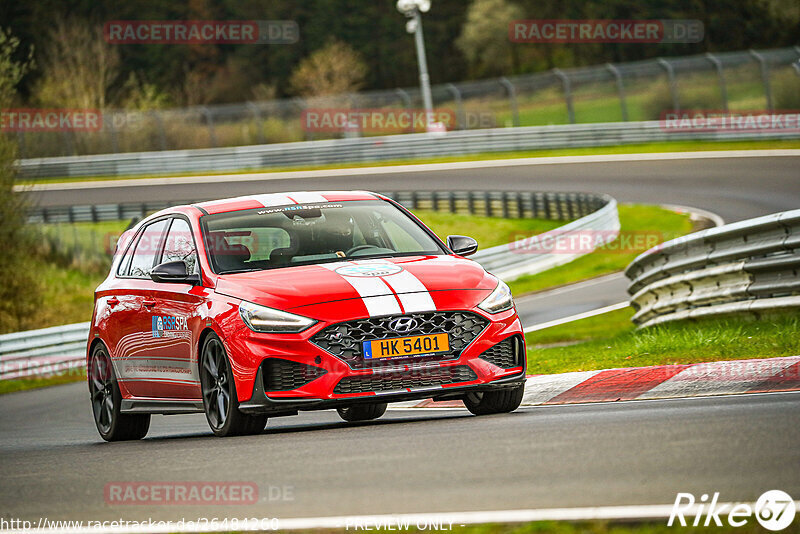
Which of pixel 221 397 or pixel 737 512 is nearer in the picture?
pixel 737 512

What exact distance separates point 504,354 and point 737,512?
4270 mm

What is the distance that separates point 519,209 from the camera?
123ft

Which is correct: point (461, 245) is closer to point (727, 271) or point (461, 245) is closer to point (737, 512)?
point (727, 271)

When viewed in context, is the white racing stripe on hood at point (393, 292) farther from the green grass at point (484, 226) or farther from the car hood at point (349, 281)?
the green grass at point (484, 226)

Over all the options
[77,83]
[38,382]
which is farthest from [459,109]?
[38,382]

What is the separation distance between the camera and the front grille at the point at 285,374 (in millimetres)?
8297

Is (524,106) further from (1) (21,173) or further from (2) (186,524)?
(2) (186,524)

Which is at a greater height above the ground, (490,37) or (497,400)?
(490,37)

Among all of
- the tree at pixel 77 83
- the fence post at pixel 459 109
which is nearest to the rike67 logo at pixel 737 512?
the fence post at pixel 459 109

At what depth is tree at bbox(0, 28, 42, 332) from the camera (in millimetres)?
27031

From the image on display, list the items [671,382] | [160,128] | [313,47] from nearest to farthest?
[671,382], [160,128], [313,47]

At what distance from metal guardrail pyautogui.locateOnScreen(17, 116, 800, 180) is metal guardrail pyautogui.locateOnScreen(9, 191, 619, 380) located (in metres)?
5.51

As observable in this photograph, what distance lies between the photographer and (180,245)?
986cm

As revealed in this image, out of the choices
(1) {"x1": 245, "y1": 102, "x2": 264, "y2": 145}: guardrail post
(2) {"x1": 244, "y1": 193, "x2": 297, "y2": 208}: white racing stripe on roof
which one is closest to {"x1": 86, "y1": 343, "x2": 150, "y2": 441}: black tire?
(2) {"x1": 244, "y1": 193, "x2": 297, "y2": 208}: white racing stripe on roof
